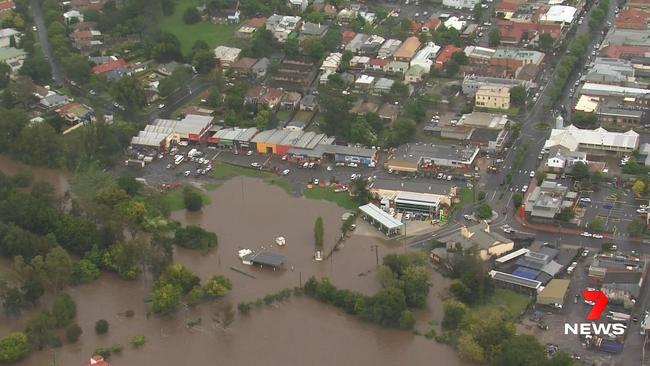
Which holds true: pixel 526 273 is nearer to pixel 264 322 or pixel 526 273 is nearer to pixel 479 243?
pixel 479 243

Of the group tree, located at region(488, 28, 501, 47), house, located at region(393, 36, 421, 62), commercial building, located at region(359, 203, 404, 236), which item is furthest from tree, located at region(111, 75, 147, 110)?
tree, located at region(488, 28, 501, 47)

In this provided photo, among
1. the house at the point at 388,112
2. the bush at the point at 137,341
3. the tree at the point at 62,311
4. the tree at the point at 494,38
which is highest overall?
the tree at the point at 494,38

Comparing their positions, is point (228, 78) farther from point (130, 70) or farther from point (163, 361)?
point (163, 361)

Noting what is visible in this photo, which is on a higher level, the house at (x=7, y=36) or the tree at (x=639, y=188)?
the house at (x=7, y=36)

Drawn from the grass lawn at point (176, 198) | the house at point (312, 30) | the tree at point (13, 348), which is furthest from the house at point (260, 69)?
the tree at point (13, 348)

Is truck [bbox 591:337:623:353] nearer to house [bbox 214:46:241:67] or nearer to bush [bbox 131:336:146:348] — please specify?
bush [bbox 131:336:146:348]

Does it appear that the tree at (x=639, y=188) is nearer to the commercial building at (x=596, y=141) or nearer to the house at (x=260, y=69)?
the commercial building at (x=596, y=141)
